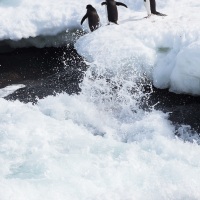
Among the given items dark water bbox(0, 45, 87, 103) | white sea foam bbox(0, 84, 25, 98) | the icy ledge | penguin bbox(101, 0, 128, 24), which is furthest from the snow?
white sea foam bbox(0, 84, 25, 98)

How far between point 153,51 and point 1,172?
3.54 m

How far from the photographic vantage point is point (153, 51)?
7605mm

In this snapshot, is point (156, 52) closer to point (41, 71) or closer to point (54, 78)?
point (54, 78)

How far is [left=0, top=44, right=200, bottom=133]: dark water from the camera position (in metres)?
6.82

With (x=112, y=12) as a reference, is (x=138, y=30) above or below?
below

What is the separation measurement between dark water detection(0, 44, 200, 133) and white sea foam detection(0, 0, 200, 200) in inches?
8.0

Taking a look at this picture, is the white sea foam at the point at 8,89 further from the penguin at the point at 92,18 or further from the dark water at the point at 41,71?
the penguin at the point at 92,18

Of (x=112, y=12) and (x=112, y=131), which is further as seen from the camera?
(x=112, y=12)

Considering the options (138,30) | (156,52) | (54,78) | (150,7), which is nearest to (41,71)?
(54,78)

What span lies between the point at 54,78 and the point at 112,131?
241cm

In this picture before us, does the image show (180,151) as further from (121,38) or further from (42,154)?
(121,38)

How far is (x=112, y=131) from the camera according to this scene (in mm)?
6320

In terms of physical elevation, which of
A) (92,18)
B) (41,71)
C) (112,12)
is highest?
(112,12)

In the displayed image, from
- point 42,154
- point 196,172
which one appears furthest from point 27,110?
point 196,172
